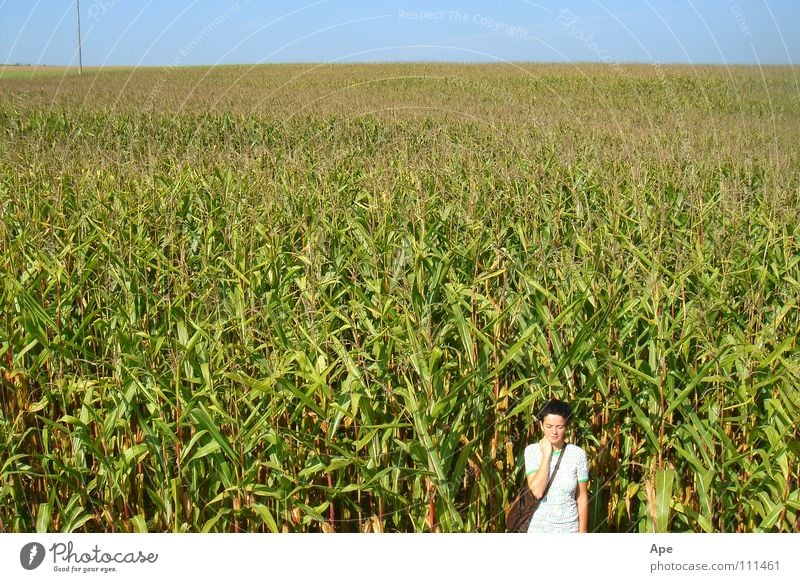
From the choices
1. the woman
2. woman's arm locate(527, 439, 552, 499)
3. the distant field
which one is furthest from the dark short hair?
the distant field

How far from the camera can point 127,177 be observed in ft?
23.0

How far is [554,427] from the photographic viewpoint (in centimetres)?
249

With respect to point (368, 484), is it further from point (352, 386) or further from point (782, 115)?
point (782, 115)

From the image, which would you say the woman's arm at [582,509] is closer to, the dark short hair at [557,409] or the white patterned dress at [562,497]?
the white patterned dress at [562,497]

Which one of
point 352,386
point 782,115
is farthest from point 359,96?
point 352,386

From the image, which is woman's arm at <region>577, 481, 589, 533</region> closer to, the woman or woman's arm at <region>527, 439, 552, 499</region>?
the woman

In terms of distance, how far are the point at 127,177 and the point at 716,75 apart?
2419 centimetres

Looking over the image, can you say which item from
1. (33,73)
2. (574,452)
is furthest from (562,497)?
(33,73)
